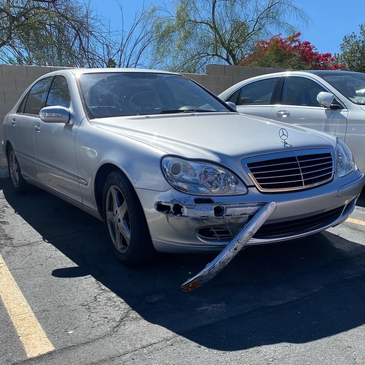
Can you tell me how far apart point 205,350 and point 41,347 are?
0.91 meters

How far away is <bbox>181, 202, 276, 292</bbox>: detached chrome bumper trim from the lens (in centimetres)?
294

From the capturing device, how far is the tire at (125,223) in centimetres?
339

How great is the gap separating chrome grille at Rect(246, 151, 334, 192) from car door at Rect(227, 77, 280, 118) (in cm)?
316

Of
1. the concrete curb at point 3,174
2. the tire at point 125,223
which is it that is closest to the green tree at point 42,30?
the concrete curb at point 3,174

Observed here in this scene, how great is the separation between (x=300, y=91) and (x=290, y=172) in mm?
3329

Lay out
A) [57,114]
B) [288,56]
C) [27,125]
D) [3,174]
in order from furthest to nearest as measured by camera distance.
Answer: [288,56]
[3,174]
[27,125]
[57,114]

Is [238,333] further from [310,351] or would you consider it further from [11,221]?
[11,221]

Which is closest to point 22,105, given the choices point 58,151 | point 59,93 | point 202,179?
point 59,93

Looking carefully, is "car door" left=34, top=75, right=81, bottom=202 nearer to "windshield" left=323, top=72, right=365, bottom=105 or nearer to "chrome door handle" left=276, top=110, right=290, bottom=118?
"chrome door handle" left=276, top=110, right=290, bottom=118

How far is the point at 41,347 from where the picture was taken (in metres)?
2.62

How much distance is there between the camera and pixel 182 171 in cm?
312

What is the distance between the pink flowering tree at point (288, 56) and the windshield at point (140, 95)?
11253 mm

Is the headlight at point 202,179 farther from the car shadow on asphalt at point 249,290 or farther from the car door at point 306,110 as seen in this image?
the car door at point 306,110

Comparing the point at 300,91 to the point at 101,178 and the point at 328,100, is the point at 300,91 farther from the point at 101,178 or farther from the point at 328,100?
the point at 101,178
